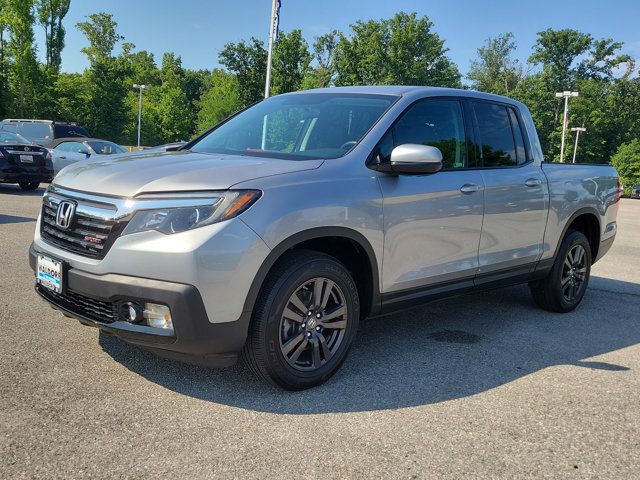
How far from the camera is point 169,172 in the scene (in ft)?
10.5

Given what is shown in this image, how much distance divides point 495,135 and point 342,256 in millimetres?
1926

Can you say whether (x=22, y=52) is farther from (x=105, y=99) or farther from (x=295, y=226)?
(x=295, y=226)

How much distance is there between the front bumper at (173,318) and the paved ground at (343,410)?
34 centimetres

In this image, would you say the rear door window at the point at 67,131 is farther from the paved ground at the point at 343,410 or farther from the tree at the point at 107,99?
the tree at the point at 107,99

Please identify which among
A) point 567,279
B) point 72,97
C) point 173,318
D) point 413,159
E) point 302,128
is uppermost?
A: point 72,97

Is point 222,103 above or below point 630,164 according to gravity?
above

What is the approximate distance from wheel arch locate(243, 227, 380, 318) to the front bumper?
0.19 m

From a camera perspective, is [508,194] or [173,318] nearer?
[173,318]

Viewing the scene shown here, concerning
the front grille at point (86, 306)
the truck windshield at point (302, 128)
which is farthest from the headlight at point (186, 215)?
the truck windshield at point (302, 128)

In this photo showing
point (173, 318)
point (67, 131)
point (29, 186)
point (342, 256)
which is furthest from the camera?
point (67, 131)

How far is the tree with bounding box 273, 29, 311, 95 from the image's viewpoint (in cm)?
5759

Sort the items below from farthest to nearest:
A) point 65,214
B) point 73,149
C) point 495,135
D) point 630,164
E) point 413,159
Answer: point 630,164, point 73,149, point 495,135, point 413,159, point 65,214

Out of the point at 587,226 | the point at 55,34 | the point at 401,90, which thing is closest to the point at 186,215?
the point at 401,90

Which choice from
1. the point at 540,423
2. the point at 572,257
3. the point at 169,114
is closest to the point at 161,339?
the point at 540,423
